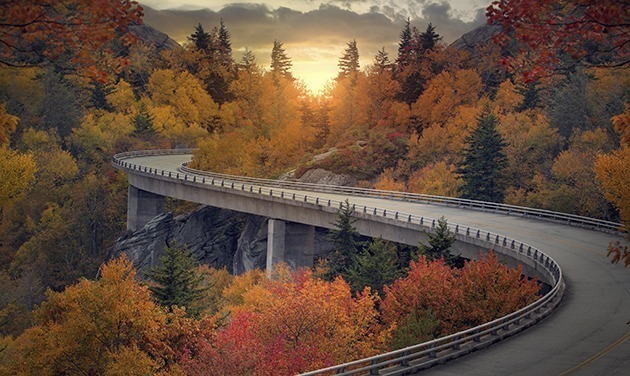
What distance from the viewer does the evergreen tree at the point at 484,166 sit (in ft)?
221

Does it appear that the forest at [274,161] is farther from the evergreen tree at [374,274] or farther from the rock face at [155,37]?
the rock face at [155,37]

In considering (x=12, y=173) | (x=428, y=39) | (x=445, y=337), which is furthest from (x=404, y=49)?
(x=445, y=337)

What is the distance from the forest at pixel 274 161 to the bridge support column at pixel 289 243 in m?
3.55

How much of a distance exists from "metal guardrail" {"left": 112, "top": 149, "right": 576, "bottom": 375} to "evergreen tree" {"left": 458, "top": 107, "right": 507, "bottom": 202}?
11.5 ft

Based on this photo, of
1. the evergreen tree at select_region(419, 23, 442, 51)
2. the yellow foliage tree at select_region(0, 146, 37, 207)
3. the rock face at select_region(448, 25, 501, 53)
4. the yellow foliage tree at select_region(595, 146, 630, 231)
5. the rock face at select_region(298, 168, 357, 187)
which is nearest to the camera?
the yellow foliage tree at select_region(595, 146, 630, 231)

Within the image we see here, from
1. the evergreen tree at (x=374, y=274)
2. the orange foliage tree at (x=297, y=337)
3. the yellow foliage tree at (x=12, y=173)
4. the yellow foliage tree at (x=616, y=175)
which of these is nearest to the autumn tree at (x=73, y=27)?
the orange foliage tree at (x=297, y=337)

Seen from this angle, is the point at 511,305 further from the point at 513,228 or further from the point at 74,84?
the point at 74,84

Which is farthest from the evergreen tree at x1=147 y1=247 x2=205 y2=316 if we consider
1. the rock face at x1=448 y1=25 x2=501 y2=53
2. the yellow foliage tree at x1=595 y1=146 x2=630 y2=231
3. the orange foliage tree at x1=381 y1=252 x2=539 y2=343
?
the rock face at x1=448 y1=25 x2=501 y2=53

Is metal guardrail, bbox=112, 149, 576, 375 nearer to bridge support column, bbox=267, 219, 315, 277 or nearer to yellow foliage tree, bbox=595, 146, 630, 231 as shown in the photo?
bridge support column, bbox=267, 219, 315, 277

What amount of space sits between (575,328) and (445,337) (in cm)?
771

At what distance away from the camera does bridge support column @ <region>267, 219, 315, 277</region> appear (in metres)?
61.8

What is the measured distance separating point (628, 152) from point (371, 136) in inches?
1740

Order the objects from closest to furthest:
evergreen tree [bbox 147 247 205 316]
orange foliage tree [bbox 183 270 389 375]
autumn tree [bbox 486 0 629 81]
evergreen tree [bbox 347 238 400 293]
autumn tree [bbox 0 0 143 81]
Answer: autumn tree [bbox 0 0 143 81], autumn tree [bbox 486 0 629 81], orange foliage tree [bbox 183 270 389 375], evergreen tree [bbox 147 247 205 316], evergreen tree [bbox 347 238 400 293]

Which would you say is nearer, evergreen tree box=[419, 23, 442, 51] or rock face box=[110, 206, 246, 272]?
rock face box=[110, 206, 246, 272]
